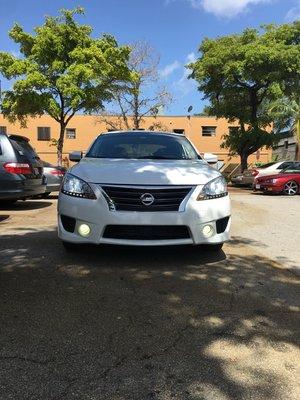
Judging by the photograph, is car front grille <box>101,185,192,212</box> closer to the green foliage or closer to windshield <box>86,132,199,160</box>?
windshield <box>86,132,199,160</box>

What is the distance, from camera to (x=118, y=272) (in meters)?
4.94

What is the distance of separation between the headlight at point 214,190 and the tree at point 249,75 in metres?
22.4

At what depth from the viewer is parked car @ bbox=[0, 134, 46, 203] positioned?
9.76 m

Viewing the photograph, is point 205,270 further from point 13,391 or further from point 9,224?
point 9,224

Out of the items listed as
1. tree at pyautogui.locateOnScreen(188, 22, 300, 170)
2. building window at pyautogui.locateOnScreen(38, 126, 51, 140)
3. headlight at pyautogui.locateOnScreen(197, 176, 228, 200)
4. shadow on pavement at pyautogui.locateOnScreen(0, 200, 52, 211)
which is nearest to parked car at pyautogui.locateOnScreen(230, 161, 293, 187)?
Result: tree at pyautogui.locateOnScreen(188, 22, 300, 170)

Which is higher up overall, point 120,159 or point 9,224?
point 120,159

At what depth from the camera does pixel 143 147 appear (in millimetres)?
6488

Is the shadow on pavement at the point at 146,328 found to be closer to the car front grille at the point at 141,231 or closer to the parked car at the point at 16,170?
the car front grille at the point at 141,231

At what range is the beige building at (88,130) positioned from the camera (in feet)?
139

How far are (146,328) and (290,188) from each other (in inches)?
642

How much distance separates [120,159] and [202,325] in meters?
2.86

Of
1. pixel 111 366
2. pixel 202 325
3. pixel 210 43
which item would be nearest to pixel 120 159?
pixel 202 325

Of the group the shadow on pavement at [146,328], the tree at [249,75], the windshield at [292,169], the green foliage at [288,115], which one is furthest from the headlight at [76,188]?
the green foliage at [288,115]

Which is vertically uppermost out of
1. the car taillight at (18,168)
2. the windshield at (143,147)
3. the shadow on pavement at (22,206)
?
the windshield at (143,147)
